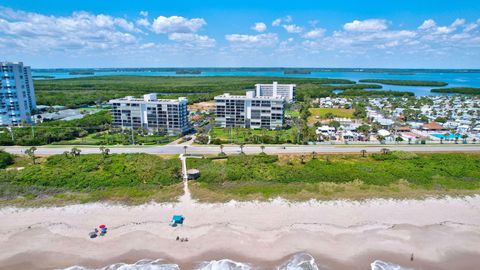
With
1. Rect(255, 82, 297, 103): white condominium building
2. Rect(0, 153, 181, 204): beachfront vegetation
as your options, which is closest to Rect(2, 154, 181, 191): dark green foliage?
Rect(0, 153, 181, 204): beachfront vegetation

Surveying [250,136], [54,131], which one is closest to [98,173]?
[250,136]

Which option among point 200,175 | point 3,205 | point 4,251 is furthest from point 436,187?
point 3,205

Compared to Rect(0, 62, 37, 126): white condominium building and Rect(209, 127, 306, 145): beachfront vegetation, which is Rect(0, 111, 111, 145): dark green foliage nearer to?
Rect(0, 62, 37, 126): white condominium building

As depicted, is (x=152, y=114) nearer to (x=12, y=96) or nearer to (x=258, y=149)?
(x=258, y=149)

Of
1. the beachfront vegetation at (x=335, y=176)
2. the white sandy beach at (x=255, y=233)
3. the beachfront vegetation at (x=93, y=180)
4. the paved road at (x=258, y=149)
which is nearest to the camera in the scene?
the white sandy beach at (x=255, y=233)

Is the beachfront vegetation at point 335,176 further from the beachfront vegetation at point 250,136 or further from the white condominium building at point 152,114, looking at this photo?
the white condominium building at point 152,114

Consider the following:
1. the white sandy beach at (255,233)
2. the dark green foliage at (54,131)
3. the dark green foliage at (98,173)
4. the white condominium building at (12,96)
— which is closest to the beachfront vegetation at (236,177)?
the dark green foliage at (98,173)
